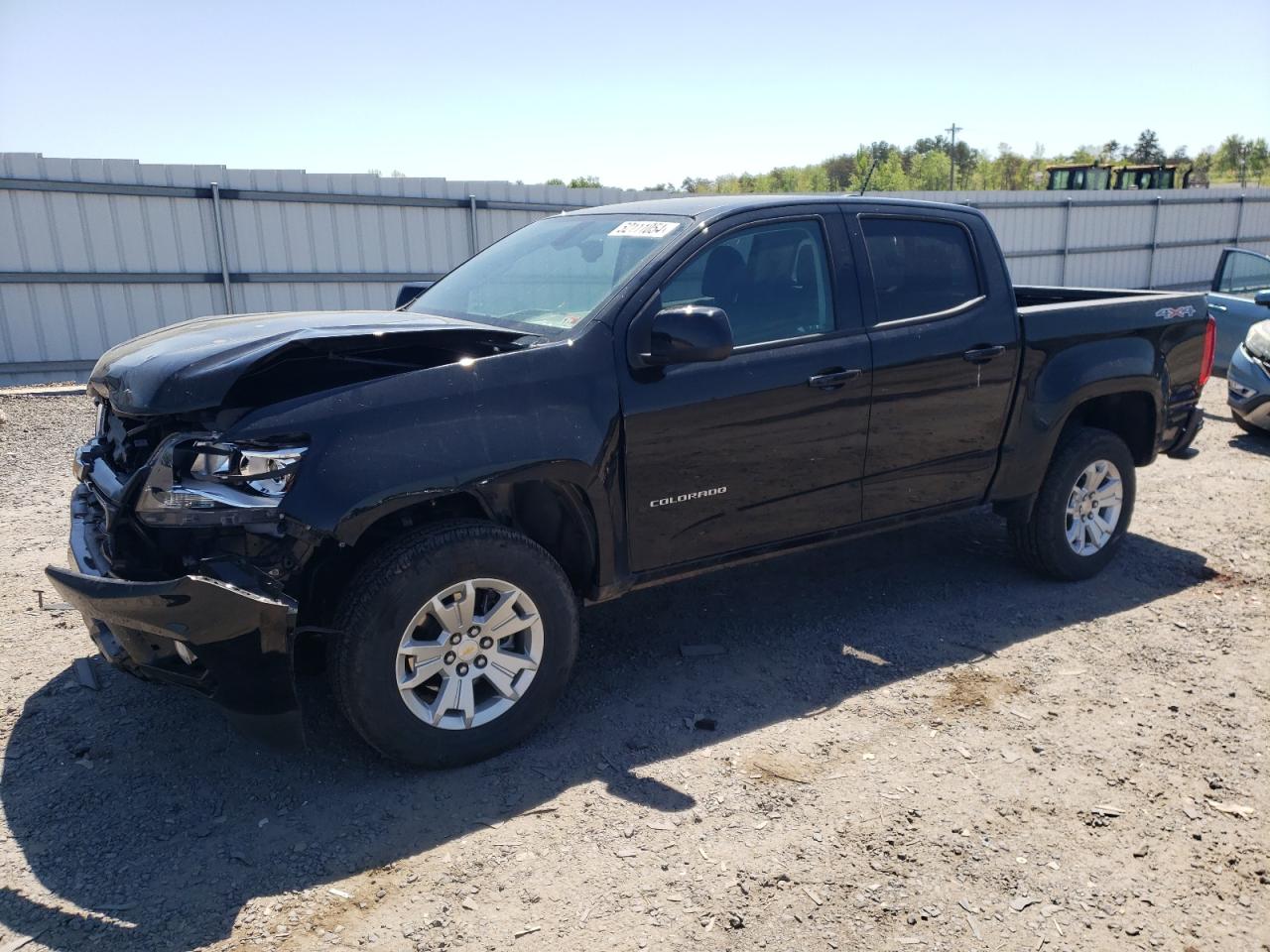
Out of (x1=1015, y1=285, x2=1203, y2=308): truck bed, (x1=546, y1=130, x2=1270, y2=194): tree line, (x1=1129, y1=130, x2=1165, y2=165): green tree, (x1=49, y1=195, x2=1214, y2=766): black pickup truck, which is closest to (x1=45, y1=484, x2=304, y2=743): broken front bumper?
(x1=49, y1=195, x2=1214, y2=766): black pickup truck

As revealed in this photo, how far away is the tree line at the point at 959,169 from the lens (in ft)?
137

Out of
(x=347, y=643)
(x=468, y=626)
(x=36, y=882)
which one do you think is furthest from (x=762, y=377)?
(x=36, y=882)

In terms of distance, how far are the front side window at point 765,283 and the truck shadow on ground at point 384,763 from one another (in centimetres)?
150

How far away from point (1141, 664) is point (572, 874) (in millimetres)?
2901

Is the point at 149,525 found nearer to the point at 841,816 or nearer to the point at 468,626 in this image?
the point at 468,626

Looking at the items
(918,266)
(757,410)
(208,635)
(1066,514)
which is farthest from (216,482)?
(1066,514)

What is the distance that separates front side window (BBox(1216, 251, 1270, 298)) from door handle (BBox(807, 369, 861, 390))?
8332mm

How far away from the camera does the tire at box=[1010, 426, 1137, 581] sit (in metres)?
5.22

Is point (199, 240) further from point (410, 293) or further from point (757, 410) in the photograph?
point (757, 410)

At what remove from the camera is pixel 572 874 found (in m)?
2.95

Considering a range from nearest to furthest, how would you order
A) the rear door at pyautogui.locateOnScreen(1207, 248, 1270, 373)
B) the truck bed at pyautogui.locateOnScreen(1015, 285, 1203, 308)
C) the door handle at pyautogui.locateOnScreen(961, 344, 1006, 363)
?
the door handle at pyautogui.locateOnScreen(961, 344, 1006, 363) → the truck bed at pyautogui.locateOnScreen(1015, 285, 1203, 308) → the rear door at pyautogui.locateOnScreen(1207, 248, 1270, 373)

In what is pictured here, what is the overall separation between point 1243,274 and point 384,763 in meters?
10.7

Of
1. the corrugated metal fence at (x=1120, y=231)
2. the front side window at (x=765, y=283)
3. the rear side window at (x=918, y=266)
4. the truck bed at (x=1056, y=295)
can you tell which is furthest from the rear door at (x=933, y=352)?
the corrugated metal fence at (x=1120, y=231)

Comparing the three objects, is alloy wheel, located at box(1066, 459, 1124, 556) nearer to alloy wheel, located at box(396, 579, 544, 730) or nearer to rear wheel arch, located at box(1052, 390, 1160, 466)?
rear wheel arch, located at box(1052, 390, 1160, 466)
